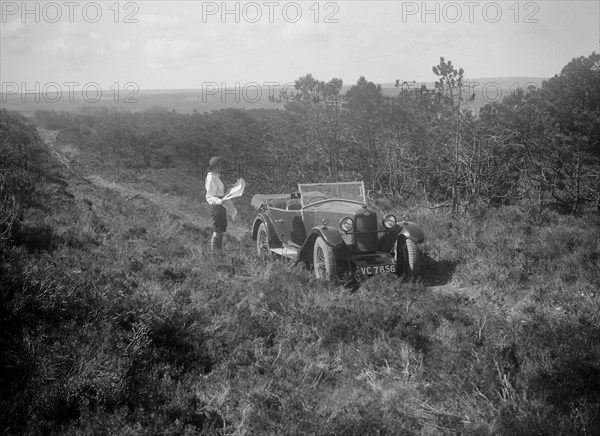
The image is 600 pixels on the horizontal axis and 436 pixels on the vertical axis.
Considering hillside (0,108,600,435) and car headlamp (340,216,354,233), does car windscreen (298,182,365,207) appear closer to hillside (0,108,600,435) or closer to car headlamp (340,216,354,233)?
car headlamp (340,216,354,233)

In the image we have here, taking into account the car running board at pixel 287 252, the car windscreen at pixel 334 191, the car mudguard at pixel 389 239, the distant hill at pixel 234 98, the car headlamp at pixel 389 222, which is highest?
the distant hill at pixel 234 98

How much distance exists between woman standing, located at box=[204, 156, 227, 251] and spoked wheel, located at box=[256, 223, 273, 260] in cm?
88

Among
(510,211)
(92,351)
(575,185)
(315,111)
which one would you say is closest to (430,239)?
(510,211)

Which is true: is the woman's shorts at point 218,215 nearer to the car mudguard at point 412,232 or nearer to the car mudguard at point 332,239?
the car mudguard at point 332,239

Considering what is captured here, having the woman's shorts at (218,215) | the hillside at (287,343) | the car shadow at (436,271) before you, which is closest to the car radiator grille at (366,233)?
the hillside at (287,343)

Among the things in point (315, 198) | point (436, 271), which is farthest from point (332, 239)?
point (436, 271)

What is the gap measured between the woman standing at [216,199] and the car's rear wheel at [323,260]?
2147 millimetres

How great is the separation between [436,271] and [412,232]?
3.21 ft

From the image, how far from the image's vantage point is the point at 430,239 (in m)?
9.00

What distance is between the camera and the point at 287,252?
811cm

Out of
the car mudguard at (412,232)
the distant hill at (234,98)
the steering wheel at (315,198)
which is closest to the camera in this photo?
the car mudguard at (412,232)

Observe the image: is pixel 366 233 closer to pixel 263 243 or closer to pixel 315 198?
pixel 315 198

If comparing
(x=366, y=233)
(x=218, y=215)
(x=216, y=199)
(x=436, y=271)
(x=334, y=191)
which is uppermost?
(x=334, y=191)

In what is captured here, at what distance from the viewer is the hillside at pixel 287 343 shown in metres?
3.31
